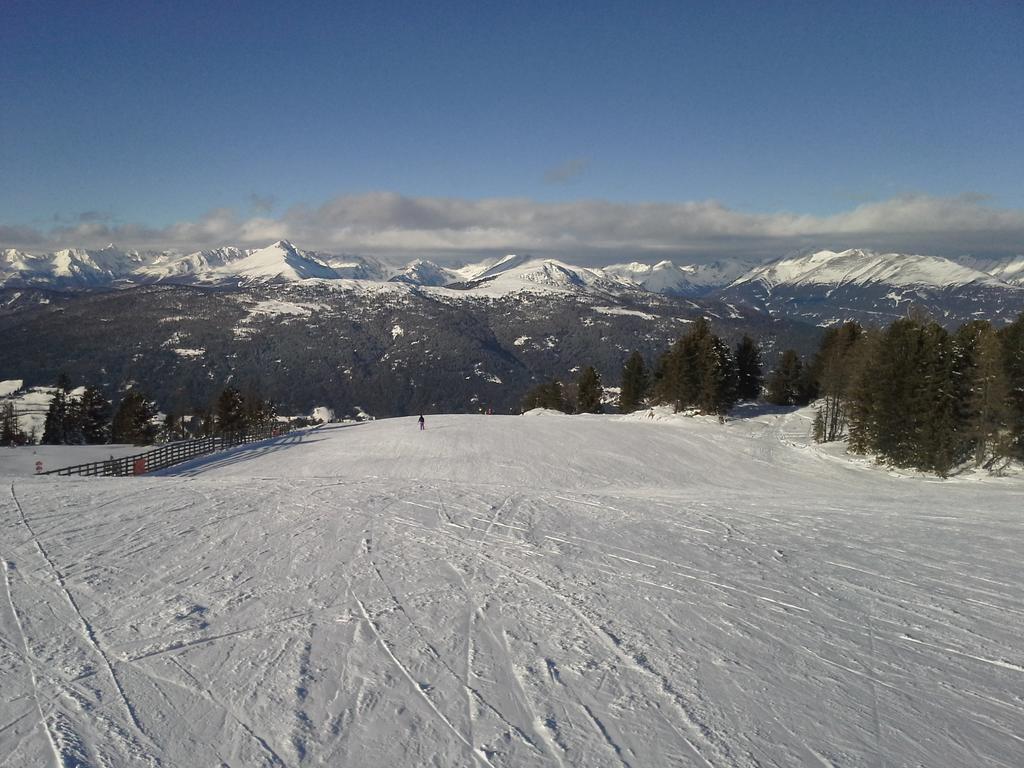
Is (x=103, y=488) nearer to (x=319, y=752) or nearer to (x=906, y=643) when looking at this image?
(x=319, y=752)

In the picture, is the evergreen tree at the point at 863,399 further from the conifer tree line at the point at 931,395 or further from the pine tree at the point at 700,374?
the pine tree at the point at 700,374

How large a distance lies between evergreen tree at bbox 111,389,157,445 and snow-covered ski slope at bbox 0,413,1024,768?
4876 cm

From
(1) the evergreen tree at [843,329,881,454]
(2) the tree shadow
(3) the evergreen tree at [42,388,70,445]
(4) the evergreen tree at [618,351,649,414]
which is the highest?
(1) the evergreen tree at [843,329,881,454]

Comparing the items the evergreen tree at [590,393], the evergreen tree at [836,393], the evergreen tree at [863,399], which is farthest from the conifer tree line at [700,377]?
the evergreen tree at [863,399]

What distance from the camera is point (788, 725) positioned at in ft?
22.5

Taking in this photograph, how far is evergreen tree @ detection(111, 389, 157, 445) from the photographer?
206 ft

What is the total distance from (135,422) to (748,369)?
61.9 m

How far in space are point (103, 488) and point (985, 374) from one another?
127ft

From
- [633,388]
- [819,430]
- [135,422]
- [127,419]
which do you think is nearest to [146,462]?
[135,422]

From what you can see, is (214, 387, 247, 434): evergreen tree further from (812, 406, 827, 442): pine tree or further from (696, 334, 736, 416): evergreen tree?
(812, 406, 827, 442): pine tree

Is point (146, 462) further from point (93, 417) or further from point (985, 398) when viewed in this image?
point (985, 398)

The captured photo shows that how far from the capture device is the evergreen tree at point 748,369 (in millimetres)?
64131

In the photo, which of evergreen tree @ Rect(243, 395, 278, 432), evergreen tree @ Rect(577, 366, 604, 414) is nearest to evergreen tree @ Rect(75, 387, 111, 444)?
evergreen tree @ Rect(243, 395, 278, 432)

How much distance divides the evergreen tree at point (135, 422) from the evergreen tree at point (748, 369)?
5897 cm
